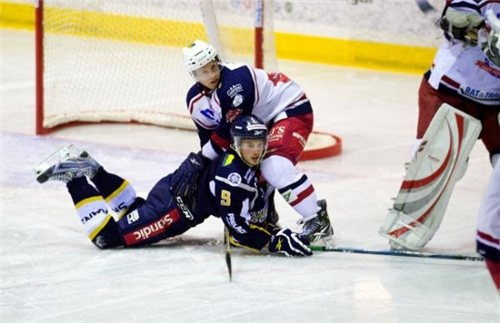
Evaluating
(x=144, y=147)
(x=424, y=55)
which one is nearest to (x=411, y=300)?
(x=144, y=147)

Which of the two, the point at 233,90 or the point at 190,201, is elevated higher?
the point at 233,90

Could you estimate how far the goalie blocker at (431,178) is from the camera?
4.53 meters

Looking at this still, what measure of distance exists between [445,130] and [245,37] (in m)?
2.08

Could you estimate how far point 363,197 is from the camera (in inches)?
216

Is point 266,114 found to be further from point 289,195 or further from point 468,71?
point 468,71

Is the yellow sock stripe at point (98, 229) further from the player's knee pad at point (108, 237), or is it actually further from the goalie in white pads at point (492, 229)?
the goalie in white pads at point (492, 229)

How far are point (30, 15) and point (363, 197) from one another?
5402mm

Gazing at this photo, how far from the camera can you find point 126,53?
795 cm

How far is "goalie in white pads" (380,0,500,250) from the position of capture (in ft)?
14.8

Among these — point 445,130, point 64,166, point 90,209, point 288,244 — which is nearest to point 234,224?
point 288,244

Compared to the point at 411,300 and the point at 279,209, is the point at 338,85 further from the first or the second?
the point at 411,300

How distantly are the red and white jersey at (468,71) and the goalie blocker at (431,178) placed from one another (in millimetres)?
98

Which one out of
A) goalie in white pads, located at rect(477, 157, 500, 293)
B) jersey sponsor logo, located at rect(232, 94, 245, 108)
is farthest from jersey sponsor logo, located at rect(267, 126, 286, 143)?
goalie in white pads, located at rect(477, 157, 500, 293)

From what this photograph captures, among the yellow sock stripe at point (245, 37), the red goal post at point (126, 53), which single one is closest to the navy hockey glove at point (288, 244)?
the red goal post at point (126, 53)
